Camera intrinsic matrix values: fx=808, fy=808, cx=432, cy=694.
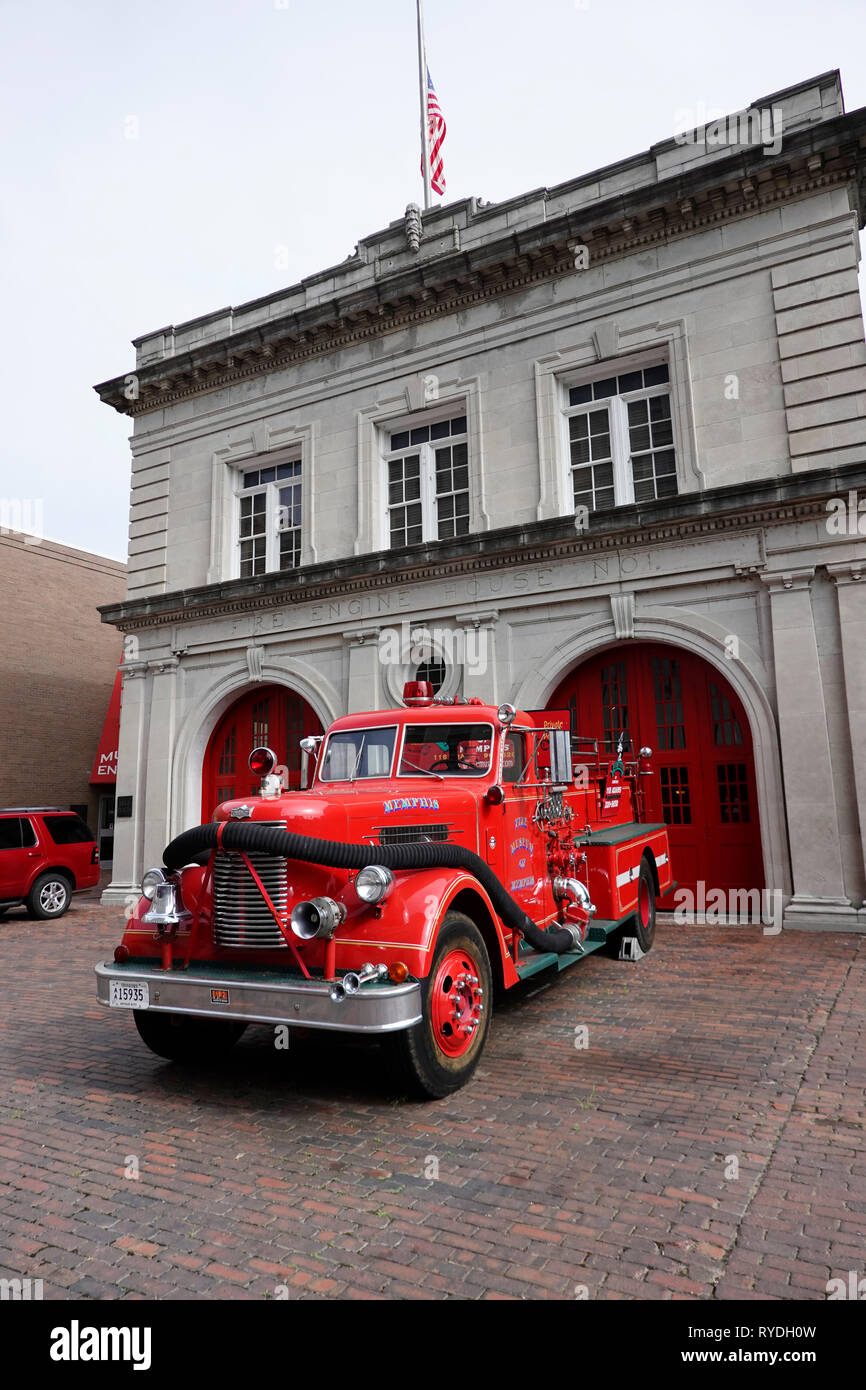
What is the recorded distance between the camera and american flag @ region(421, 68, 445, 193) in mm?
15438

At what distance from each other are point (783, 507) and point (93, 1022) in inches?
394

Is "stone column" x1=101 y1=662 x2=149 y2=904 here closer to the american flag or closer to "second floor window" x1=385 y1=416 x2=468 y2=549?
"second floor window" x1=385 y1=416 x2=468 y2=549

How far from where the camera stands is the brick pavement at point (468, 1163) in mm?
3172

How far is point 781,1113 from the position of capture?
466 cm

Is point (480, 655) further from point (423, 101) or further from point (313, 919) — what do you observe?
point (423, 101)

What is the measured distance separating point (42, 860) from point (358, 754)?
986 cm

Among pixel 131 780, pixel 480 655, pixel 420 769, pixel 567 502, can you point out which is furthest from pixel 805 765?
pixel 131 780

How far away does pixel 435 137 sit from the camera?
15609mm

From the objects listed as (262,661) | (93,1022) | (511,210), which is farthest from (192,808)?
(511,210)

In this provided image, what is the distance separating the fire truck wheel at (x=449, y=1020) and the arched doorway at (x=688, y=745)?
656cm

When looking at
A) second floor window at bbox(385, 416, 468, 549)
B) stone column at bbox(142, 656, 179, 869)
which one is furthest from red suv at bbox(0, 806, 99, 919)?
second floor window at bbox(385, 416, 468, 549)

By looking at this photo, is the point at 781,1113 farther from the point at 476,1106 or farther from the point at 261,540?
the point at 261,540

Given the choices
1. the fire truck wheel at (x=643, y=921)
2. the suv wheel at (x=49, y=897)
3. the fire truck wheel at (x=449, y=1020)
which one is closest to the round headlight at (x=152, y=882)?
the fire truck wheel at (x=449, y=1020)

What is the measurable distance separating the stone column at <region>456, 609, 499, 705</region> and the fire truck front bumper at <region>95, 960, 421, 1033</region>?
826cm
